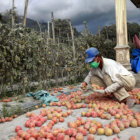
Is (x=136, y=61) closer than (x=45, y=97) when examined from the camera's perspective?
No

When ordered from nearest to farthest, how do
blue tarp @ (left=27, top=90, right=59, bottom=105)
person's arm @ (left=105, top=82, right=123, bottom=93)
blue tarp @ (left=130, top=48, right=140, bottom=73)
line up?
person's arm @ (left=105, top=82, right=123, bottom=93), blue tarp @ (left=27, top=90, right=59, bottom=105), blue tarp @ (left=130, top=48, right=140, bottom=73)

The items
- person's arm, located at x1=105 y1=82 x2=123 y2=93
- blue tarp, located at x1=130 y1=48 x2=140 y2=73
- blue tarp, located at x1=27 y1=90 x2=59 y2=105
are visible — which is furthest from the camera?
blue tarp, located at x1=130 y1=48 x2=140 y2=73

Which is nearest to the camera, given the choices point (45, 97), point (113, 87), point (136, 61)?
point (113, 87)

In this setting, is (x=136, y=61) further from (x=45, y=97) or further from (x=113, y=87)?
(x=45, y=97)

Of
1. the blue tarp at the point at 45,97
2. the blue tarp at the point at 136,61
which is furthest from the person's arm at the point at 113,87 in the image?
the blue tarp at the point at 136,61

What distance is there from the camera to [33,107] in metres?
3.43

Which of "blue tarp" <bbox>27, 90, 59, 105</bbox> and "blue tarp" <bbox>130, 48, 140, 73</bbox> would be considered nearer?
"blue tarp" <bbox>27, 90, 59, 105</bbox>

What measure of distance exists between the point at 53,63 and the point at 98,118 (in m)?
3.31

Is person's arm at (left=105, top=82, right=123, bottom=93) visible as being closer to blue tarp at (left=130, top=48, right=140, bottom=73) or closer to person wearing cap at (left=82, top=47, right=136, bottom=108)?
person wearing cap at (left=82, top=47, right=136, bottom=108)

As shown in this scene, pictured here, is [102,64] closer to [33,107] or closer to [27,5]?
[33,107]

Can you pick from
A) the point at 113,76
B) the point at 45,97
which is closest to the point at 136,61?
the point at 113,76

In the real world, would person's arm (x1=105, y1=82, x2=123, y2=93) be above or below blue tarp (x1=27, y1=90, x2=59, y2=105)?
above

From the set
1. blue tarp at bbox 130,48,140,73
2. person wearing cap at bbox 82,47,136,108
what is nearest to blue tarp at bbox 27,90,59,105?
person wearing cap at bbox 82,47,136,108

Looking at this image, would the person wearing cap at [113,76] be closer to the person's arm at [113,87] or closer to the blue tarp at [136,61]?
the person's arm at [113,87]
